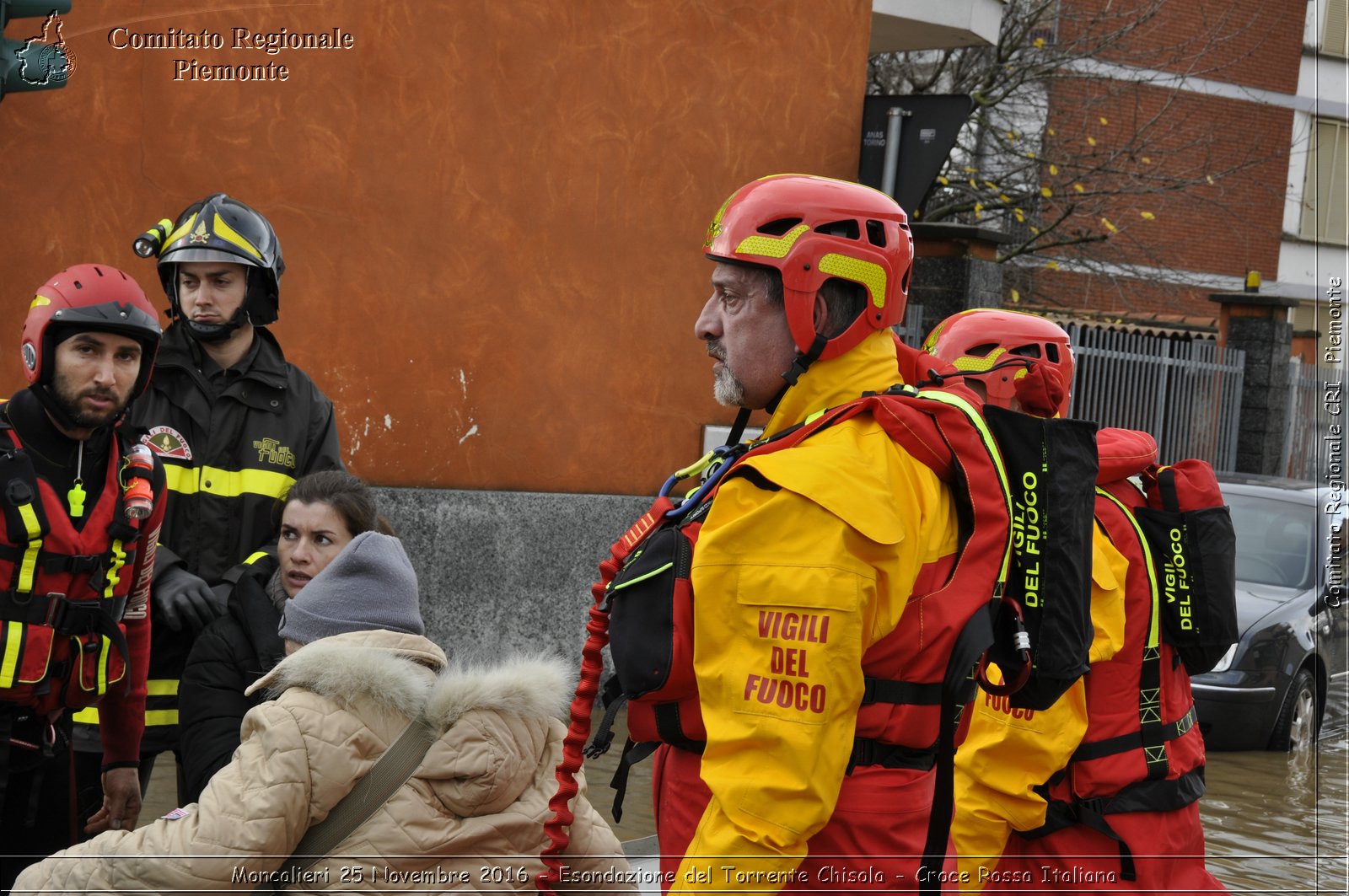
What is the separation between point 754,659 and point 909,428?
0.53 m

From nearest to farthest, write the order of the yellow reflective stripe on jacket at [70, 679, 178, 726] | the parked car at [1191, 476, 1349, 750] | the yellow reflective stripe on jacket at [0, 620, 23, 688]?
the yellow reflective stripe on jacket at [0, 620, 23, 688] < the yellow reflective stripe on jacket at [70, 679, 178, 726] < the parked car at [1191, 476, 1349, 750]

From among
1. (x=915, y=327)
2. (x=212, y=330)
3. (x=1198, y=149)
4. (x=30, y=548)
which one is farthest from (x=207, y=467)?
(x=1198, y=149)

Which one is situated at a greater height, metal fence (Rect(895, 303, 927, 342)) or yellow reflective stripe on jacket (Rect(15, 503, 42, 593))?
metal fence (Rect(895, 303, 927, 342))

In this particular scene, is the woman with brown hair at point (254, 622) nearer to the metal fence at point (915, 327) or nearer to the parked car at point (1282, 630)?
the parked car at point (1282, 630)

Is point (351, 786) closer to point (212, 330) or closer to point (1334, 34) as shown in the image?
point (212, 330)

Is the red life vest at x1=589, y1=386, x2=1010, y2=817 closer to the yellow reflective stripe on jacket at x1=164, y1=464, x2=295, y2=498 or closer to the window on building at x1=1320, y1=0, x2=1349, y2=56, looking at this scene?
the yellow reflective stripe on jacket at x1=164, y1=464, x2=295, y2=498

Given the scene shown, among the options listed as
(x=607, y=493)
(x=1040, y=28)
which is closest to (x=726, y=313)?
(x=607, y=493)

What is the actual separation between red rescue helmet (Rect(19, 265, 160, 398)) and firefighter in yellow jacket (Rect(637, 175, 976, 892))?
1871mm

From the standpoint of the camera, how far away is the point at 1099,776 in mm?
3977

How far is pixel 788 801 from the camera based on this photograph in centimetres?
244

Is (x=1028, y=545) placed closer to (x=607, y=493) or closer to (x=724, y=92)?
(x=607, y=493)

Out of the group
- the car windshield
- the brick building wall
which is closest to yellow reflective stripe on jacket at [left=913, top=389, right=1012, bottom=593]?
the car windshield

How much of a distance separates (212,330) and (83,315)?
822mm

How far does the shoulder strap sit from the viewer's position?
116 inches
